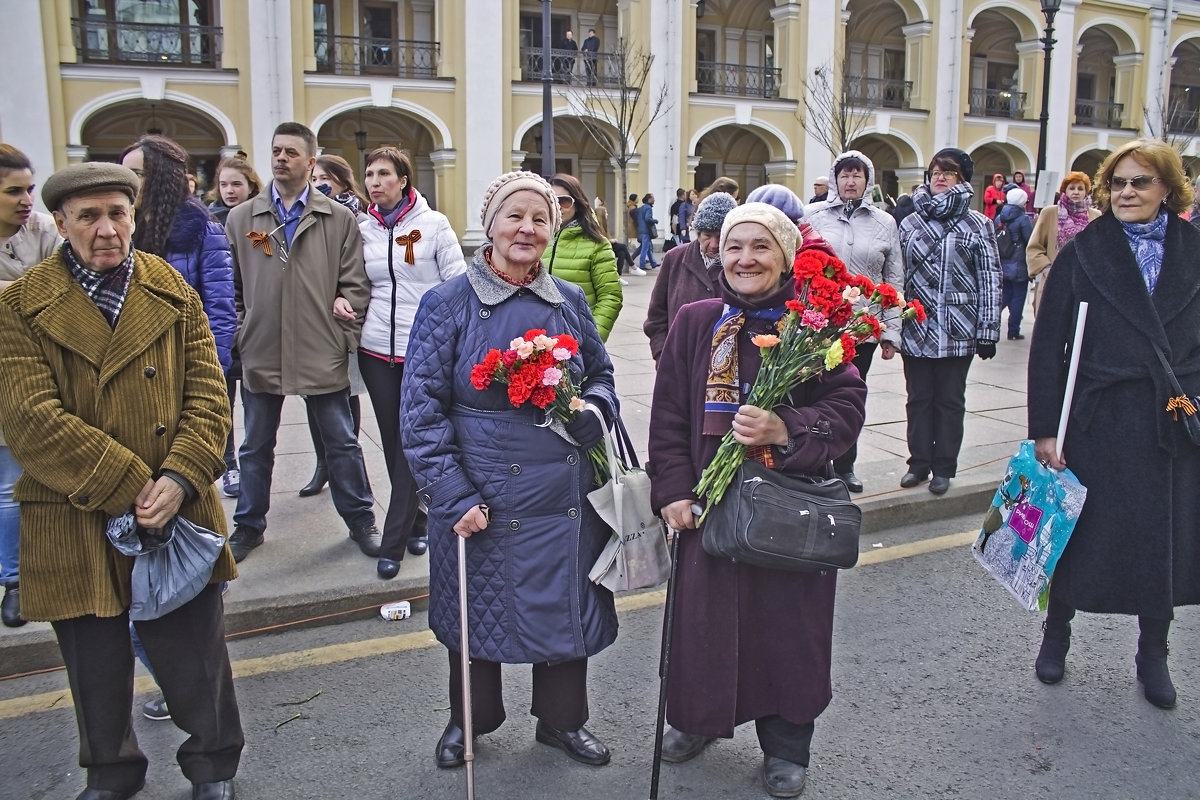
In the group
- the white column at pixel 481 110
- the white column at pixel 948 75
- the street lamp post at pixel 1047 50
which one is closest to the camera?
the street lamp post at pixel 1047 50

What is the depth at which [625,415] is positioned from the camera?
335 inches

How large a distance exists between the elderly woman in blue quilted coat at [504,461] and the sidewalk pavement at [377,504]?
160 centimetres

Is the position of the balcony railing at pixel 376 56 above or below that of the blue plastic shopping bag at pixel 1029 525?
above

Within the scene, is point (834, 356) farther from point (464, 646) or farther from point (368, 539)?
point (368, 539)

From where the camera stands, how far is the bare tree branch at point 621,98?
28172mm

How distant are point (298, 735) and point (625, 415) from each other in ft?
16.9

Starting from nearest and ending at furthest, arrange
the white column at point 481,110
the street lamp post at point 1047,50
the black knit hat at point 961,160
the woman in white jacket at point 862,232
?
the black knit hat at point 961,160
the woman in white jacket at point 862,232
the street lamp post at point 1047,50
the white column at point 481,110

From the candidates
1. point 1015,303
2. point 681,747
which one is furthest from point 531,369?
point 1015,303

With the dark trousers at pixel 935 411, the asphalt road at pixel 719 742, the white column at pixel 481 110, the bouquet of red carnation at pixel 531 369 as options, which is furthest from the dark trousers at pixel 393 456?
the white column at pixel 481 110

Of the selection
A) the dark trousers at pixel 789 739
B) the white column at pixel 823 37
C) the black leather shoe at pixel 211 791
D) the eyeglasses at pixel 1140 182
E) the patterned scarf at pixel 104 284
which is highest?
the white column at pixel 823 37

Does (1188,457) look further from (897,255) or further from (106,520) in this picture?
(106,520)

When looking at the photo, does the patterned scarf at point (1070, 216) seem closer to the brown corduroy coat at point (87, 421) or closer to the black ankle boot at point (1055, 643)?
the black ankle boot at point (1055, 643)

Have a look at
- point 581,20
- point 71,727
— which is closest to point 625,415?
point 71,727

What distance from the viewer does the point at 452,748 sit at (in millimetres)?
3467
